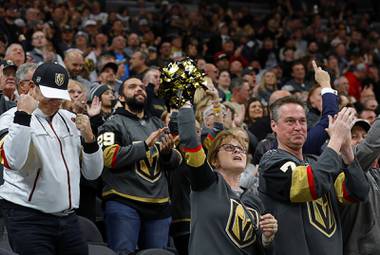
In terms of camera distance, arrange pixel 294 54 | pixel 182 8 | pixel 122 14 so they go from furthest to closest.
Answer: pixel 182 8 < pixel 122 14 < pixel 294 54

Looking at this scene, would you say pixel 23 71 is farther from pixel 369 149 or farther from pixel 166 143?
pixel 369 149

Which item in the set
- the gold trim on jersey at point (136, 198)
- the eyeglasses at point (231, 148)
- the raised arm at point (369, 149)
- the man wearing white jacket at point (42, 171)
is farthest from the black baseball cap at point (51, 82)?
the raised arm at point (369, 149)

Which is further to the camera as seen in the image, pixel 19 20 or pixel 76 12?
pixel 76 12

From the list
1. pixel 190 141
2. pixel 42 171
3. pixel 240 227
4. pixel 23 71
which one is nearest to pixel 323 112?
pixel 240 227

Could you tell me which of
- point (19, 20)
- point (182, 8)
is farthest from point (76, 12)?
point (182, 8)

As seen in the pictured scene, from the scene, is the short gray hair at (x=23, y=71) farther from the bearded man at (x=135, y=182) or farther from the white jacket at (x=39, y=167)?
the white jacket at (x=39, y=167)

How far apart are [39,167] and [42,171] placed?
30 mm

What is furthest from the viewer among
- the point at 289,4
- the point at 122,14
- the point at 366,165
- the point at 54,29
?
the point at 289,4

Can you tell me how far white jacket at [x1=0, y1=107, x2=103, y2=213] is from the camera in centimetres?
435

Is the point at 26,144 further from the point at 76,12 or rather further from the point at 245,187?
the point at 76,12

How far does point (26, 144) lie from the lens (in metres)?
4.32

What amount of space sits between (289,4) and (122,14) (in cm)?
504

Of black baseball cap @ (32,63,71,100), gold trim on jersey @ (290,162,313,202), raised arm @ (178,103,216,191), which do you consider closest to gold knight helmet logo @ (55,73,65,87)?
black baseball cap @ (32,63,71,100)

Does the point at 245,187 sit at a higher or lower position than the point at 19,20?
lower
